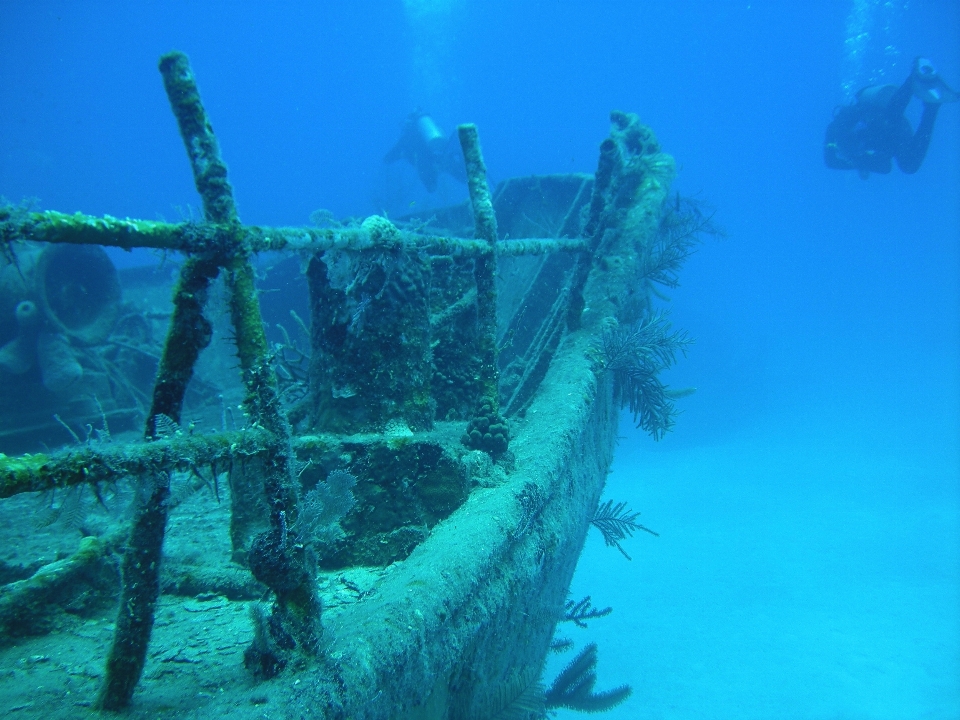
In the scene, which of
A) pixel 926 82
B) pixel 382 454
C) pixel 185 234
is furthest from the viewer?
pixel 926 82

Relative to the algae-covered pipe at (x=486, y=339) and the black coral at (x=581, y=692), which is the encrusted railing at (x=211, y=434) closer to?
the algae-covered pipe at (x=486, y=339)

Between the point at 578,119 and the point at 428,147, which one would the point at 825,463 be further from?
the point at 578,119

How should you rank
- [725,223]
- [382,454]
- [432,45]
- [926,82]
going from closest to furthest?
[382,454] → [926,82] → [725,223] → [432,45]

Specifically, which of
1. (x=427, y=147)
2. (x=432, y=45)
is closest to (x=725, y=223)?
(x=427, y=147)

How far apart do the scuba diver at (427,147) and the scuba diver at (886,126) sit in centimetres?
1217

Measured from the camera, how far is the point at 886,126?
1448cm

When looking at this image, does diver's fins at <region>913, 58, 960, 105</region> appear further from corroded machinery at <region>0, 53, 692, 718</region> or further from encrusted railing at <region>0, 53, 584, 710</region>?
encrusted railing at <region>0, 53, 584, 710</region>

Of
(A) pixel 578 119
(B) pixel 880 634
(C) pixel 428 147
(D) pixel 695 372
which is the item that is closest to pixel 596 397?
(B) pixel 880 634

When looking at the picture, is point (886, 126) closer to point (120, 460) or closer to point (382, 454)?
point (382, 454)

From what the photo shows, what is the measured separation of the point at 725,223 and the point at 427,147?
7894 cm

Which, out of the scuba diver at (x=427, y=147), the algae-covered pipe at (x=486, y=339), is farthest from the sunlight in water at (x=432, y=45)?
the algae-covered pipe at (x=486, y=339)

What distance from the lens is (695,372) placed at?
35969 mm

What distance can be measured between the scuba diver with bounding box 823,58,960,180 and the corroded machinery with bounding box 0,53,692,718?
1405cm

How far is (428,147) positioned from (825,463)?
2520 cm
